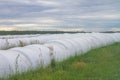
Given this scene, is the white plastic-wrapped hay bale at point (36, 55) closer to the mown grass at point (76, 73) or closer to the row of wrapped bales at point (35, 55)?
the row of wrapped bales at point (35, 55)

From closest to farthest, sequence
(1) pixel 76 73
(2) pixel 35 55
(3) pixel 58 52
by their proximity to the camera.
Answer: (1) pixel 76 73 < (2) pixel 35 55 < (3) pixel 58 52

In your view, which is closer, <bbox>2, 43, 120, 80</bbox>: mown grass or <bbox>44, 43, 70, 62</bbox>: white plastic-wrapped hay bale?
<bbox>2, 43, 120, 80</bbox>: mown grass

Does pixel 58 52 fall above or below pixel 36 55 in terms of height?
below

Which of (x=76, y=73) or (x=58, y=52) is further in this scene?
(x=58, y=52)

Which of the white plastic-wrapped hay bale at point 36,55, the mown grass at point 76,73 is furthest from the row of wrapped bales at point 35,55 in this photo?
the mown grass at point 76,73

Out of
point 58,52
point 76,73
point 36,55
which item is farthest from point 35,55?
point 58,52

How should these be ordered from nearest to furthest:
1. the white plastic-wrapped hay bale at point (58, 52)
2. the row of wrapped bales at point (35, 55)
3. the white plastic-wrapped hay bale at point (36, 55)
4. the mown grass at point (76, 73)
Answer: the mown grass at point (76, 73) → the row of wrapped bales at point (35, 55) → the white plastic-wrapped hay bale at point (36, 55) → the white plastic-wrapped hay bale at point (58, 52)

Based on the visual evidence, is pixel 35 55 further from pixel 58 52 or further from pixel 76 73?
pixel 58 52

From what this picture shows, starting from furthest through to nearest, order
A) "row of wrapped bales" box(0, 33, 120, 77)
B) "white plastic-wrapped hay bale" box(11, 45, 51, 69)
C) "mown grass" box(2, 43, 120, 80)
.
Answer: "white plastic-wrapped hay bale" box(11, 45, 51, 69), "row of wrapped bales" box(0, 33, 120, 77), "mown grass" box(2, 43, 120, 80)

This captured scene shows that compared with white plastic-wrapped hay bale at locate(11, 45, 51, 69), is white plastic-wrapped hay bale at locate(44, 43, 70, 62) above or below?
below

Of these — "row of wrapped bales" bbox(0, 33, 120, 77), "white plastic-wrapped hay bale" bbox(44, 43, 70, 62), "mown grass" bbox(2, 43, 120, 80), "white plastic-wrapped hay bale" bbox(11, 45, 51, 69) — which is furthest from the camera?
"white plastic-wrapped hay bale" bbox(44, 43, 70, 62)

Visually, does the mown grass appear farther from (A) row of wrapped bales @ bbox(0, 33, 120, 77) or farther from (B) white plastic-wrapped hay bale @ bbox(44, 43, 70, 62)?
(B) white plastic-wrapped hay bale @ bbox(44, 43, 70, 62)

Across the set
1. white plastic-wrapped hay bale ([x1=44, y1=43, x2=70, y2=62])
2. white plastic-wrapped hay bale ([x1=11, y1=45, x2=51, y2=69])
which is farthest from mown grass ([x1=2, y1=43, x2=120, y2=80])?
white plastic-wrapped hay bale ([x1=44, y1=43, x2=70, y2=62])

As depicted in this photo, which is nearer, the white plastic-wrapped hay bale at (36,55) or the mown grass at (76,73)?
the mown grass at (76,73)
